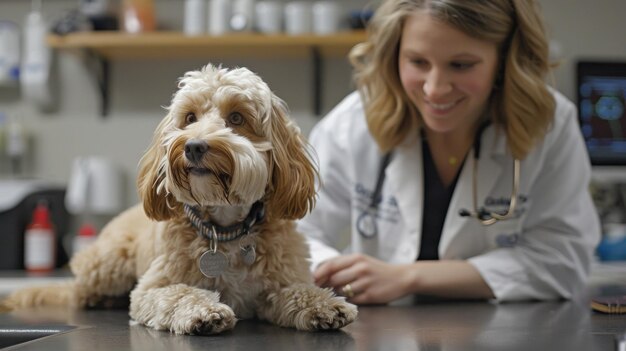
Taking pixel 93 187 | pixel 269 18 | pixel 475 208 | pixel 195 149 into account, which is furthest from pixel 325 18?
pixel 195 149

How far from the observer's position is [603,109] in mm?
2779

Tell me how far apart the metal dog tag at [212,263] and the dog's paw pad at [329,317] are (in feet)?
0.48

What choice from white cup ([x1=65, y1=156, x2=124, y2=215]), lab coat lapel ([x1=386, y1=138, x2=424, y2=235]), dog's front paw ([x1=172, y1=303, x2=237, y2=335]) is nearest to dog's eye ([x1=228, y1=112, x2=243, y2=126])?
dog's front paw ([x1=172, y1=303, x2=237, y2=335])

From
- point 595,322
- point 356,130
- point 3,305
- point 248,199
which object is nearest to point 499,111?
point 356,130

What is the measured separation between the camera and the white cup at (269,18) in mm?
2607

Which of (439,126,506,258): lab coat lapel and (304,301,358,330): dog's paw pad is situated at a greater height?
(439,126,506,258): lab coat lapel

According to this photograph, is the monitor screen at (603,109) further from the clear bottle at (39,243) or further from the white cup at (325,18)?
the clear bottle at (39,243)

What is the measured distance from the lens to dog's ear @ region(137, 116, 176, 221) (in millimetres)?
1012

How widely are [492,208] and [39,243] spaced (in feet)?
5.57

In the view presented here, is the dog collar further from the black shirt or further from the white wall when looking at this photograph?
the white wall

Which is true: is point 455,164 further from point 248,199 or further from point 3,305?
point 3,305

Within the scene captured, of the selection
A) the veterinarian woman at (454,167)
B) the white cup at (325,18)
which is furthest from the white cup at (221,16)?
the veterinarian woman at (454,167)

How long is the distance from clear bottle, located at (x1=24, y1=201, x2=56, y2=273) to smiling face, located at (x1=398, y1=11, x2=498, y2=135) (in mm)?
1613

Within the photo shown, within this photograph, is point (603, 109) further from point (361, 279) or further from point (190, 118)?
point (190, 118)
